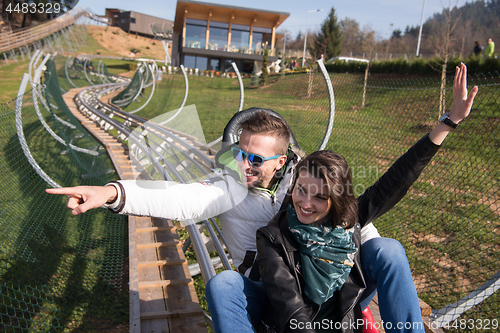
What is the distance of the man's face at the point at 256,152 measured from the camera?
189 centimetres

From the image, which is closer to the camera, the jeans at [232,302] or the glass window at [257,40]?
the jeans at [232,302]

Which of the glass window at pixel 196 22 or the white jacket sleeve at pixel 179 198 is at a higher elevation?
the glass window at pixel 196 22

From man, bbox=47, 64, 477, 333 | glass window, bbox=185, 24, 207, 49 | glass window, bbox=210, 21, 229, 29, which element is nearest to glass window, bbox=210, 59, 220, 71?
glass window, bbox=185, 24, 207, 49

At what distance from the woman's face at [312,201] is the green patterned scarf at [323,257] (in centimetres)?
4

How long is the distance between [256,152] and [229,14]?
114 feet

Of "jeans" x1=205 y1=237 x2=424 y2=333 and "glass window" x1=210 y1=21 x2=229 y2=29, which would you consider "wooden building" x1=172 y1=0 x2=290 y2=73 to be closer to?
"glass window" x1=210 y1=21 x2=229 y2=29

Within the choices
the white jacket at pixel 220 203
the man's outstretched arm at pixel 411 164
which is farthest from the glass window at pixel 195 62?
the man's outstretched arm at pixel 411 164

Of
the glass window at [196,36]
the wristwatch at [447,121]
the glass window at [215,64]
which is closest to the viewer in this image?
the wristwatch at [447,121]

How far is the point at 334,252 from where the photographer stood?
1588 millimetres

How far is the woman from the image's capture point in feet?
5.03

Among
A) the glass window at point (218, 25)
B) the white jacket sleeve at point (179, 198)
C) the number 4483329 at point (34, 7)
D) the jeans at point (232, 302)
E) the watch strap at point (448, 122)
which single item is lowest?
the jeans at point (232, 302)

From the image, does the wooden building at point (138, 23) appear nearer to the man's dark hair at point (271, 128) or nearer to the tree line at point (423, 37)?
the tree line at point (423, 37)

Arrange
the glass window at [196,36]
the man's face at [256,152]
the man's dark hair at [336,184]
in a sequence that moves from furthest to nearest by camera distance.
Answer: the glass window at [196,36], the man's face at [256,152], the man's dark hair at [336,184]

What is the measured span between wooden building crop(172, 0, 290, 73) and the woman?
108 ft
